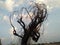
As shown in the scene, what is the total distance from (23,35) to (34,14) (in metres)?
2.88

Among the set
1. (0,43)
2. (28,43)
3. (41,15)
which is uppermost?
(41,15)

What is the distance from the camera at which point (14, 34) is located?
105ft

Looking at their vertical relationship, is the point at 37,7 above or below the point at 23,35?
above

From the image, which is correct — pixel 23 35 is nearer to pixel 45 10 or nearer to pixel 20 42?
pixel 20 42

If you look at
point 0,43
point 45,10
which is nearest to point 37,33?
point 45,10

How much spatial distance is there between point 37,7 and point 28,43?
4517 mm

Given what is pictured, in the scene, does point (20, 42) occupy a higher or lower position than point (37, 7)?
lower

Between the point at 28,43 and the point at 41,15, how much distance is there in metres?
3.78

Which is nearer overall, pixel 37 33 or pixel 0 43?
pixel 37 33

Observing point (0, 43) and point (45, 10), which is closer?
point (45, 10)

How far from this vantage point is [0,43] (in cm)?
4444

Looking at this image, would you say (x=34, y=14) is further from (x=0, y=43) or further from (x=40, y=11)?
(x=0, y=43)

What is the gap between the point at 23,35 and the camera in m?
32.3

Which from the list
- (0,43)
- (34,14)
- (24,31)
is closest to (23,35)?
(24,31)
